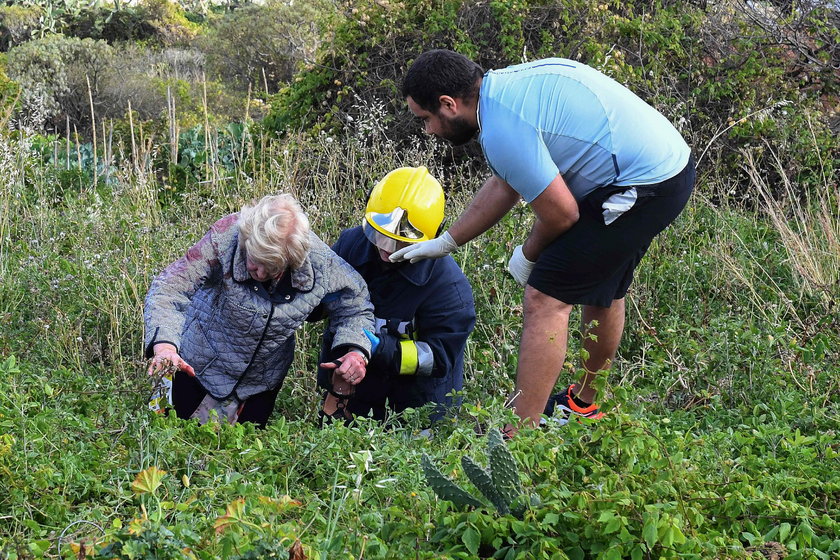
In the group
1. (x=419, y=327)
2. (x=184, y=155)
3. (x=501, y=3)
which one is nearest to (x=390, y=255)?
(x=419, y=327)

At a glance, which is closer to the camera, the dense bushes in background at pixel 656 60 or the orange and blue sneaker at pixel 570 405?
the orange and blue sneaker at pixel 570 405

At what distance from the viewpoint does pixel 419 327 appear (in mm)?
4078

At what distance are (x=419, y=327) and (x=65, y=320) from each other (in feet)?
6.05

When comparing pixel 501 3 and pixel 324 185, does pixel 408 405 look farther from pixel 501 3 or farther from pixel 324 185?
pixel 501 3

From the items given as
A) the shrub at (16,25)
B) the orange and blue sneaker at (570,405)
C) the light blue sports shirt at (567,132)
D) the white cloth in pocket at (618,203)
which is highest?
the light blue sports shirt at (567,132)

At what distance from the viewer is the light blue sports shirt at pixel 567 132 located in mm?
3584

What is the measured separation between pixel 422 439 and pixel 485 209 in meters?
1.27

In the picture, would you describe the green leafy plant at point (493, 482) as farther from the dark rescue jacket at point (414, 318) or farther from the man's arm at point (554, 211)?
the dark rescue jacket at point (414, 318)

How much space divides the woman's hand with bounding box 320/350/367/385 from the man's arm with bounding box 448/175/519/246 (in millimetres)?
711

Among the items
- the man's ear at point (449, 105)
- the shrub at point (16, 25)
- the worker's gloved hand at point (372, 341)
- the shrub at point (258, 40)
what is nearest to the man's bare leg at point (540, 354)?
the worker's gloved hand at point (372, 341)

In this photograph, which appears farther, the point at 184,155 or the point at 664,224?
the point at 184,155

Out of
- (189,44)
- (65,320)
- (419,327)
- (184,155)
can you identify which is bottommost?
(189,44)

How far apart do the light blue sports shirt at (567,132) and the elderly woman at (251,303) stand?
827 millimetres

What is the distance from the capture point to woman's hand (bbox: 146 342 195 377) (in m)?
3.23
